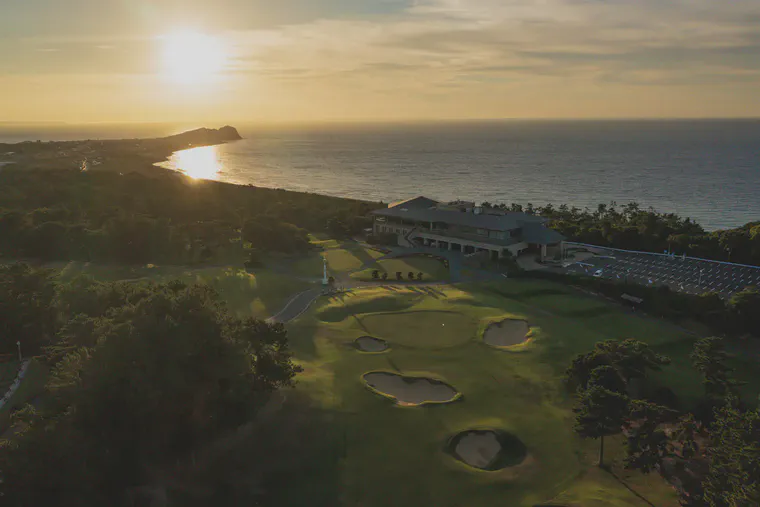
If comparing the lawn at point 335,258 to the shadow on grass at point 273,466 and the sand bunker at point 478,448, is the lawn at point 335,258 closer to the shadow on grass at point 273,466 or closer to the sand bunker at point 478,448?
the shadow on grass at point 273,466

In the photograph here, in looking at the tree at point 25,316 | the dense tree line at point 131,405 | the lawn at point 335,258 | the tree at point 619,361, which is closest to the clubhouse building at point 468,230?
the lawn at point 335,258

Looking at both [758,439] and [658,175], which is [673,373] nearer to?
[758,439]

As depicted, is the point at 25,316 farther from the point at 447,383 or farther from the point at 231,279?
the point at 447,383

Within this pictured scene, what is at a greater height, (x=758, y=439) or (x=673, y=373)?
(x=758, y=439)

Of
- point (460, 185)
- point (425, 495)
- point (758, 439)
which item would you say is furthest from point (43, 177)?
point (758, 439)

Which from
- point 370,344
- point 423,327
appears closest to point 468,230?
point 423,327
